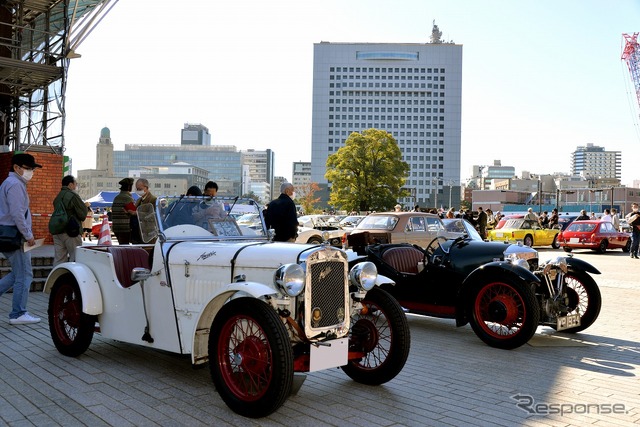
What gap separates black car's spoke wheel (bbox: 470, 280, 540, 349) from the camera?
19.9ft

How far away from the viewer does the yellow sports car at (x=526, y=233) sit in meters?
25.2

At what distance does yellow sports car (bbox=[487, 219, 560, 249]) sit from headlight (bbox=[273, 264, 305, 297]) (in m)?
22.7

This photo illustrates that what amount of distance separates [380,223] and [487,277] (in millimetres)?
8565

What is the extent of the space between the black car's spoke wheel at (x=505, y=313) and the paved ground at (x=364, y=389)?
0.16 metres

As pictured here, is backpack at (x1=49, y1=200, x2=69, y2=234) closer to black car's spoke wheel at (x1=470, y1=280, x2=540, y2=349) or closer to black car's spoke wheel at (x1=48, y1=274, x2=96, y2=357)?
black car's spoke wheel at (x1=48, y1=274, x2=96, y2=357)

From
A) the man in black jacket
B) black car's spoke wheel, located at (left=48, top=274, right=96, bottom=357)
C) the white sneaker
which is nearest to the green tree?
the man in black jacket

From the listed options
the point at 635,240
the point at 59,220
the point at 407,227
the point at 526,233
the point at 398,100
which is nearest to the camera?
the point at 59,220

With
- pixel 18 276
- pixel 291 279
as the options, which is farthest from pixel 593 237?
pixel 291 279

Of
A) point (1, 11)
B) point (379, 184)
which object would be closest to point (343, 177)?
point (379, 184)

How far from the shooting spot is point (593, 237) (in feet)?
75.1

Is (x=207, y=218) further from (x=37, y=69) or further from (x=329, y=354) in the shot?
(x=37, y=69)

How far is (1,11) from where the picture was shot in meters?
14.6

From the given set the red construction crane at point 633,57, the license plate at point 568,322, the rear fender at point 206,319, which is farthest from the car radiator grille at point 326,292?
the red construction crane at point 633,57

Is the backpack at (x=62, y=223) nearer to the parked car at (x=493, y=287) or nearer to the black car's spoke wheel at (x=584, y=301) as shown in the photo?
the parked car at (x=493, y=287)
